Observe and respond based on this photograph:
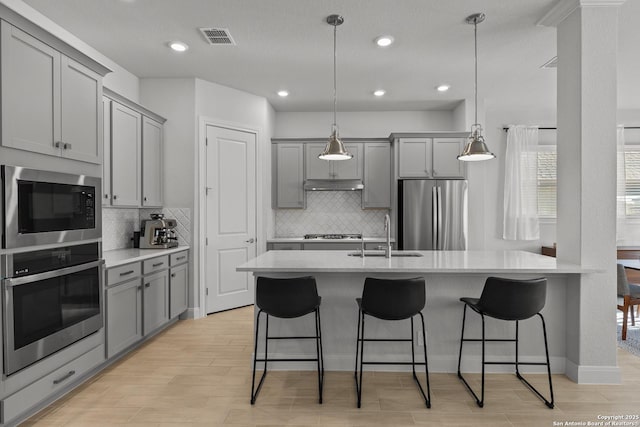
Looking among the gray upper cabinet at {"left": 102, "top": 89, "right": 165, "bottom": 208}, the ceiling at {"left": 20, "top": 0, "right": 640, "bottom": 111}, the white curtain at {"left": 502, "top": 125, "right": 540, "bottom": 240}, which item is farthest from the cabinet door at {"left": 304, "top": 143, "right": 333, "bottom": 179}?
the white curtain at {"left": 502, "top": 125, "right": 540, "bottom": 240}

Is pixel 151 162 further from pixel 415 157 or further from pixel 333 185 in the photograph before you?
pixel 415 157

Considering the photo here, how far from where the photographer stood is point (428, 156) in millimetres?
5418

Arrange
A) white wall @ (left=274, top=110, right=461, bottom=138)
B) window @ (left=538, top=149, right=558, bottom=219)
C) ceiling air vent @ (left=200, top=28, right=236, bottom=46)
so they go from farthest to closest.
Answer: white wall @ (left=274, top=110, right=461, bottom=138), window @ (left=538, top=149, right=558, bottom=219), ceiling air vent @ (left=200, top=28, right=236, bottom=46)

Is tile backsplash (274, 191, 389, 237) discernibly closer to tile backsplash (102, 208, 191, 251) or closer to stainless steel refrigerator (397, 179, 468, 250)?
stainless steel refrigerator (397, 179, 468, 250)

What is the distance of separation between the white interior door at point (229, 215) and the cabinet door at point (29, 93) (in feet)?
7.50

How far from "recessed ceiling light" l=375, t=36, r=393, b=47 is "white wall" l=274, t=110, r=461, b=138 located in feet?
7.73

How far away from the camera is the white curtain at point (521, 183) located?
5.74m

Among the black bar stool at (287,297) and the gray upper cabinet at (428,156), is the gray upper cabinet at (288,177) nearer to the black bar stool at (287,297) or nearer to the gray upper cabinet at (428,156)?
the gray upper cabinet at (428,156)

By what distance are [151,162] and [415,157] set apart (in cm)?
347

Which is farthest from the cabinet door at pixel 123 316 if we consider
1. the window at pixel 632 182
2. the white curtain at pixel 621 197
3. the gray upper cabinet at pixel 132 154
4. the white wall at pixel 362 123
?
the window at pixel 632 182

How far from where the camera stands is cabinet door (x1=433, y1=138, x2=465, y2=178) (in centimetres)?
541

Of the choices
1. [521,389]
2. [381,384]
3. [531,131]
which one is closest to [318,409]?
[381,384]

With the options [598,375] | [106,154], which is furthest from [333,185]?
[598,375]

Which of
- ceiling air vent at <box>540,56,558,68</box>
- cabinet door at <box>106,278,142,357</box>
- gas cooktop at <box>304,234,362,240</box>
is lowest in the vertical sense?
cabinet door at <box>106,278,142,357</box>
